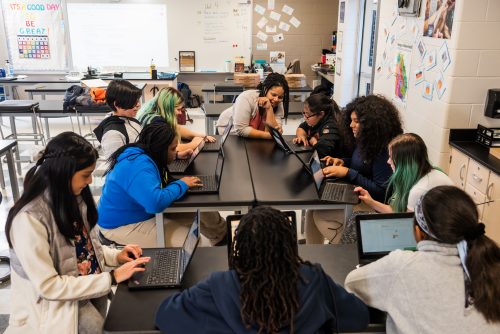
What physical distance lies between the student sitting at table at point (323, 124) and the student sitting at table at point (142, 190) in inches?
39.9

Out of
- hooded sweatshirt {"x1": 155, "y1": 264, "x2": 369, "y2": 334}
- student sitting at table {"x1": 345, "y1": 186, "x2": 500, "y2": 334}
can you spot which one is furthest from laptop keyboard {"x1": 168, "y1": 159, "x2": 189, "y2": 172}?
student sitting at table {"x1": 345, "y1": 186, "x2": 500, "y2": 334}

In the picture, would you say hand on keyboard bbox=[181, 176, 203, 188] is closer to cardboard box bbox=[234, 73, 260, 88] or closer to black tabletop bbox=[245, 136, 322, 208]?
black tabletop bbox=[245, 136, 322, 208]

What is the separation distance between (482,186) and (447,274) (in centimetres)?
197

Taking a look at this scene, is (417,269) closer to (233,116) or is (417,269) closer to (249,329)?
(249,329)

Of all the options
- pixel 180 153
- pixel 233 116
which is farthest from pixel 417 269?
pixel 233 116

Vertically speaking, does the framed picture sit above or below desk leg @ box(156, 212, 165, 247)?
above

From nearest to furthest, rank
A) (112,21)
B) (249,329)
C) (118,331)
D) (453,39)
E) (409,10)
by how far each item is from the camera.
Answer: (249,329) → (118,331) → (453,39) → (409,10) → (112,21)

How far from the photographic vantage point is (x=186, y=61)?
8.02m

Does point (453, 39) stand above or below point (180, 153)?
above

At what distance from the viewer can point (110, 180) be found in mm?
2398

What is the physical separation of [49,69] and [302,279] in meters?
7.69

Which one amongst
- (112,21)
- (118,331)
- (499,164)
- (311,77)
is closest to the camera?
(118,331)

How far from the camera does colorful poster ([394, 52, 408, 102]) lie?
402 cm

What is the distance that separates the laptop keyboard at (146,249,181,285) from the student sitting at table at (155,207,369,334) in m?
0.43
